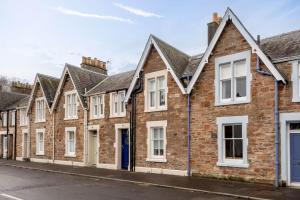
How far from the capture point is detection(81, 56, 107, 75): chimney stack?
102 feet

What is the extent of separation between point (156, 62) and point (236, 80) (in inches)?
220

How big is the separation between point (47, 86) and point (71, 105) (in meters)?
4.66

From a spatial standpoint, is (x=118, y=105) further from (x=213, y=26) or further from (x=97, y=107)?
(x=213, y=26)

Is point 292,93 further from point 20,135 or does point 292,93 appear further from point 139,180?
point 20,135

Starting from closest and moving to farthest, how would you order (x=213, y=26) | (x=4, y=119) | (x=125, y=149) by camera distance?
(x=213, y=26) → (x=125, y=149) → (x=4, y=119)

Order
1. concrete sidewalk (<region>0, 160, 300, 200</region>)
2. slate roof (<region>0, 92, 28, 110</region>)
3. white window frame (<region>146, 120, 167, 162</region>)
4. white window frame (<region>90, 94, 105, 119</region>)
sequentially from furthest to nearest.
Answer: slate roof (<region>0, 92, 28, 110</region>)
white window frame (<region>90, 94, 105, 119</region>)
white window frame (<region>146, 120, 167, 162</region>)
concrete sidewalk (<region>0, 160, 300, 200</region>)

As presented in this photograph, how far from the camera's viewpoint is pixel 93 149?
26.0 m

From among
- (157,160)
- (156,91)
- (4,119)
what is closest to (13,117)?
(4,119)

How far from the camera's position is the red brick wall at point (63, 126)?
Answer: 26.2 m

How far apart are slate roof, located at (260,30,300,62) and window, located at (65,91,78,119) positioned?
1487 cm

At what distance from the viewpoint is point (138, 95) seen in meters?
22.0

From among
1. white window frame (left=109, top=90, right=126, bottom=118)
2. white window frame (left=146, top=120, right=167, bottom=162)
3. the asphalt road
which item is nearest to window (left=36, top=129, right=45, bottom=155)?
white window frame (left=109, top=90, right=126, bottom=118)

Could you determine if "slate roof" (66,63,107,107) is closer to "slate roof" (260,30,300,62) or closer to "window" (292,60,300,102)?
"slate roof" (260,30,300,62)

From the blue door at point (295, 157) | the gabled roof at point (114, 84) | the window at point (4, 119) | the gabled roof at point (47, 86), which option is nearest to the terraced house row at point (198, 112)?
the blue door at point (295, 157)
